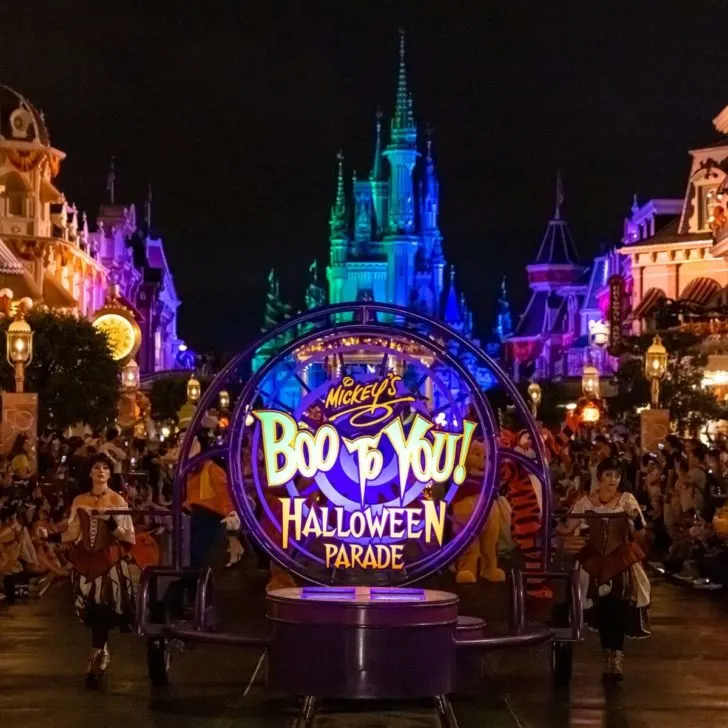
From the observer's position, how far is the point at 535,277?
388ft

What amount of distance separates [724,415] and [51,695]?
106 feet

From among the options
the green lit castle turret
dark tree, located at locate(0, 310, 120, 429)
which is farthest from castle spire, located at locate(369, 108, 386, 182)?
dark tree, located at locate(0, 310, 120, 429)

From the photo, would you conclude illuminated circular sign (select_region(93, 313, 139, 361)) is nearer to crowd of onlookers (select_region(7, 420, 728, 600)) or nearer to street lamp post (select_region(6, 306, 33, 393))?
street lamp post (select_region(6, 306, 33, 393))

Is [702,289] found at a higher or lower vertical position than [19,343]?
higher

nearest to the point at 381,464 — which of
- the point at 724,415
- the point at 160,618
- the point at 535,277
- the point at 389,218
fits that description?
the point at 160,618

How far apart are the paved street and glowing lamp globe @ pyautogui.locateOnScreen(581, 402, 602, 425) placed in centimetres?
2201

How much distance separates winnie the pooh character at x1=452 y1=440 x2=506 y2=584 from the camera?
1934cm

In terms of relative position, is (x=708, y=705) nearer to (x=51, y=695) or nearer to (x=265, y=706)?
(x=265, y=706)

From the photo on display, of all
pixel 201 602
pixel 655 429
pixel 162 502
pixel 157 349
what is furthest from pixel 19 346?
pixel 157 349

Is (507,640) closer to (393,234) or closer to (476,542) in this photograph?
(476,542)

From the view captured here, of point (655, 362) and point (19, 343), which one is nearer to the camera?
point (19, 343)

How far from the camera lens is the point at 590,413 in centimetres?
3781

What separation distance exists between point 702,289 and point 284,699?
4467 cm

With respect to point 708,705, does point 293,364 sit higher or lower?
higher
